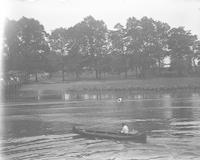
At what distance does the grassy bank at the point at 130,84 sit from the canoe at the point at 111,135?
233 ft

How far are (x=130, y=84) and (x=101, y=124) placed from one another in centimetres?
6101

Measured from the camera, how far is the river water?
46.8 m

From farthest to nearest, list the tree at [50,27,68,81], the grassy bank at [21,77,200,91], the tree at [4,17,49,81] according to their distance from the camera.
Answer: the tree at [50,27,68,81], the tree at [4,17,49,81], the grassy bank at [21,77,200,91]

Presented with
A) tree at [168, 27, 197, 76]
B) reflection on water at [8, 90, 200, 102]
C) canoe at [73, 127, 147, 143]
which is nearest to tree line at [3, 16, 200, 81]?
tree at [168, 27, 197, 76]

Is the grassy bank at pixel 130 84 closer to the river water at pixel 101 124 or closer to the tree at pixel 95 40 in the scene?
the river water at pixel 101 124

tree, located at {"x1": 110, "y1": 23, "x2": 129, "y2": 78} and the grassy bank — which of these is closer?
the grassy bank

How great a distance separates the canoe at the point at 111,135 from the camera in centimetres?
5169

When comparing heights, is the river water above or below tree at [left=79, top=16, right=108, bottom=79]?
below

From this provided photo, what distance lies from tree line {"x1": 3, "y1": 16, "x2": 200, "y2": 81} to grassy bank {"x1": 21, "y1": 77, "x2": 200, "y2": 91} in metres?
4.58

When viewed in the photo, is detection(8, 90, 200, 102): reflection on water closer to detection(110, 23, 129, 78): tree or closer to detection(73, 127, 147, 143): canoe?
detection(110, 23, 129, 78): tree

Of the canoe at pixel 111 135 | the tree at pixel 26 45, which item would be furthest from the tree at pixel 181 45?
the canoe at pixel 111 135

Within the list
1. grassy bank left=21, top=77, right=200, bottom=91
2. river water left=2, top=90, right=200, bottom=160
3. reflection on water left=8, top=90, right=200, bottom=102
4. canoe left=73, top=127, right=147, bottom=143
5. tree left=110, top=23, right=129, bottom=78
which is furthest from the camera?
tree left=110, top=23, right=129, bottom=78

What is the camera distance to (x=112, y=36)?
139 metres

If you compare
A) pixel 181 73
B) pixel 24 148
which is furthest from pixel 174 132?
pixel 181 73
